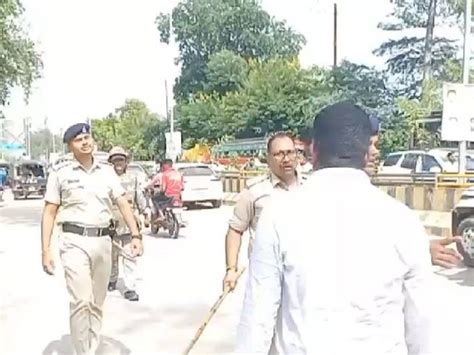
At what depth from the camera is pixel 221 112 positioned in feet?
179

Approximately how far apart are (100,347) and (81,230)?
145 cm

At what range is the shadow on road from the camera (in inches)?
254

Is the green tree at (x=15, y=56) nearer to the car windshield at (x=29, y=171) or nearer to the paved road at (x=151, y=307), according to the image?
the paved road at (x=151, y=307)

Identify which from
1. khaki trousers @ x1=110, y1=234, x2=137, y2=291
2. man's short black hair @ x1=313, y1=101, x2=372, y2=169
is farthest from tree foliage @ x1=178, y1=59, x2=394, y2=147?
man's short black hair @ x1=313, y1=101, x2=372, y2=169

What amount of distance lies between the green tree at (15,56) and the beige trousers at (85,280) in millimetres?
16421

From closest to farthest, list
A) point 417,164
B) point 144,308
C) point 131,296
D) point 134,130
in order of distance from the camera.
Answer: point 144,308, point 131,296, point 417,164, point 134,130

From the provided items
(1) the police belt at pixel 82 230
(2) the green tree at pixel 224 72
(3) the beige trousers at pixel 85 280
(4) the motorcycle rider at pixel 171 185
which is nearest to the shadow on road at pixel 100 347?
(3) the beige trousers at pixel 85 280

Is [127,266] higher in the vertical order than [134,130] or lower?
lower

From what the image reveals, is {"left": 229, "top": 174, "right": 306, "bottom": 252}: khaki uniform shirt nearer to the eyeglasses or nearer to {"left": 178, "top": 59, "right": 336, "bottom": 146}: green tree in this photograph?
the eyeglasses

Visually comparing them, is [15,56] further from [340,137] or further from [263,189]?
[340,137]

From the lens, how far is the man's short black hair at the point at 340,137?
7.91ft

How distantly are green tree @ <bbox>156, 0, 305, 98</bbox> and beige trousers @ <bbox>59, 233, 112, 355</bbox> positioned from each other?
6575 centimetres

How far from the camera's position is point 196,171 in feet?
83.3

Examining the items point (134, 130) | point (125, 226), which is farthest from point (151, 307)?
point (134, 130)
